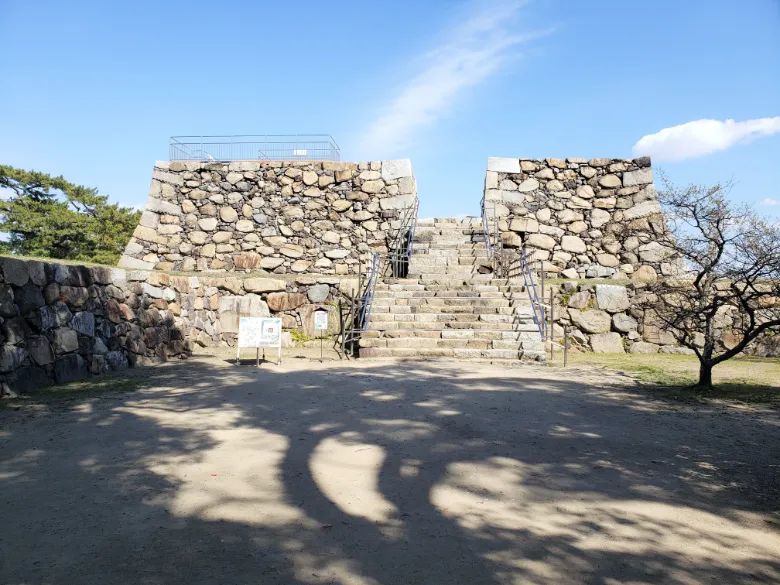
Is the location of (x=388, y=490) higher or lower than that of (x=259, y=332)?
lower

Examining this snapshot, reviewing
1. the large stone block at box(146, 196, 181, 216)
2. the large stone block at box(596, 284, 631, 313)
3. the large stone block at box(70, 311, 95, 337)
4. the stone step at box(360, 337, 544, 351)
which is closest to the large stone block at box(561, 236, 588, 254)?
the large stone block at box(596, 284, 631, 313)

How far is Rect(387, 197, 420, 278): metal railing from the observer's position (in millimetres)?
13539

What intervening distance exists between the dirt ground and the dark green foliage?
2007cm

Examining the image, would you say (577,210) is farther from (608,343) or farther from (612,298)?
(608,343)

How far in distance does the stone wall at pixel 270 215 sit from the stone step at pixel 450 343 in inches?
190

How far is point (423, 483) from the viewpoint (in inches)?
152

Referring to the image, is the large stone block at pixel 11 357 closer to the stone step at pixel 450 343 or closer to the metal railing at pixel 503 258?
the stone step at pixel 450 343

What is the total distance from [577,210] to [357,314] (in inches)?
274

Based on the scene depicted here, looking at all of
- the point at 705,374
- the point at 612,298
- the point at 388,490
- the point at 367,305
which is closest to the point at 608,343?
the point at 612,298

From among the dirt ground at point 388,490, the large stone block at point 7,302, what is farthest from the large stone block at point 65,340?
the dirt ground at point 388,490

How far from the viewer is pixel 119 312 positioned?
8.98 m

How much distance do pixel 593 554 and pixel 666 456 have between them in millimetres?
1919

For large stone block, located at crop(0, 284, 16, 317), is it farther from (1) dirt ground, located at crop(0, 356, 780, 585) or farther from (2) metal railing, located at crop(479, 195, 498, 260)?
(2) metal railing, located at crop(479, 195, 498, 260)

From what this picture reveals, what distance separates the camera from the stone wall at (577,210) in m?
14.3
